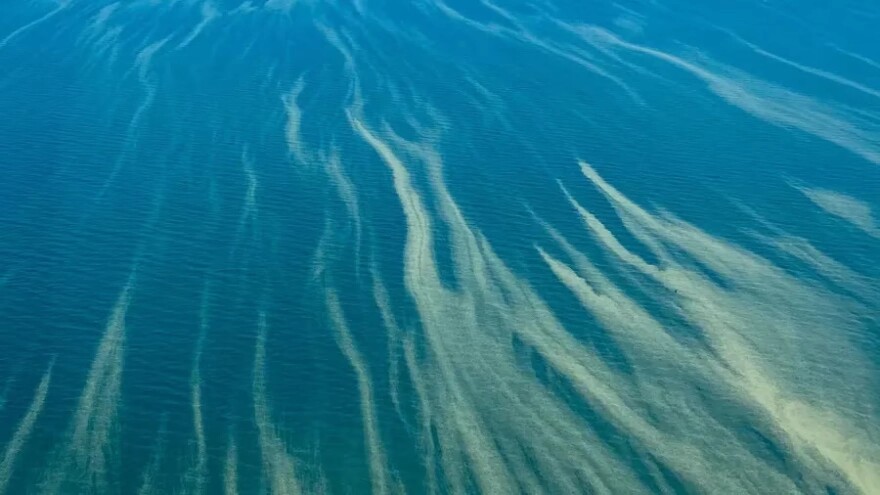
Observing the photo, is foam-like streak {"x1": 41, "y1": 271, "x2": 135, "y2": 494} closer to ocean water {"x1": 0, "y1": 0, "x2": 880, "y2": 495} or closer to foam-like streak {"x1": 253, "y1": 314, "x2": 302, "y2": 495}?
ocean water {"x1": 0, "y1": 0, "x2": 880, "y2": 495}

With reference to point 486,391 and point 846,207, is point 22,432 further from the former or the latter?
point 846,207

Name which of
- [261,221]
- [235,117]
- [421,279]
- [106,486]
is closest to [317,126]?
[235,117]

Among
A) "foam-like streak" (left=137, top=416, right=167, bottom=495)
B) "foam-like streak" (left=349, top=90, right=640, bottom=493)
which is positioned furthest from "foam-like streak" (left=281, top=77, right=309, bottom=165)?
"foam-like streak" (left=137, top=416, right=167, bottom=495)

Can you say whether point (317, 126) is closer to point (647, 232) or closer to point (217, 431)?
point (647, 232)

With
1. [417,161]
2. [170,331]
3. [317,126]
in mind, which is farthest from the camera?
[317,126]

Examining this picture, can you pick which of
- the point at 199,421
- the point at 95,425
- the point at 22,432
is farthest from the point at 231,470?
the point at 22,432
